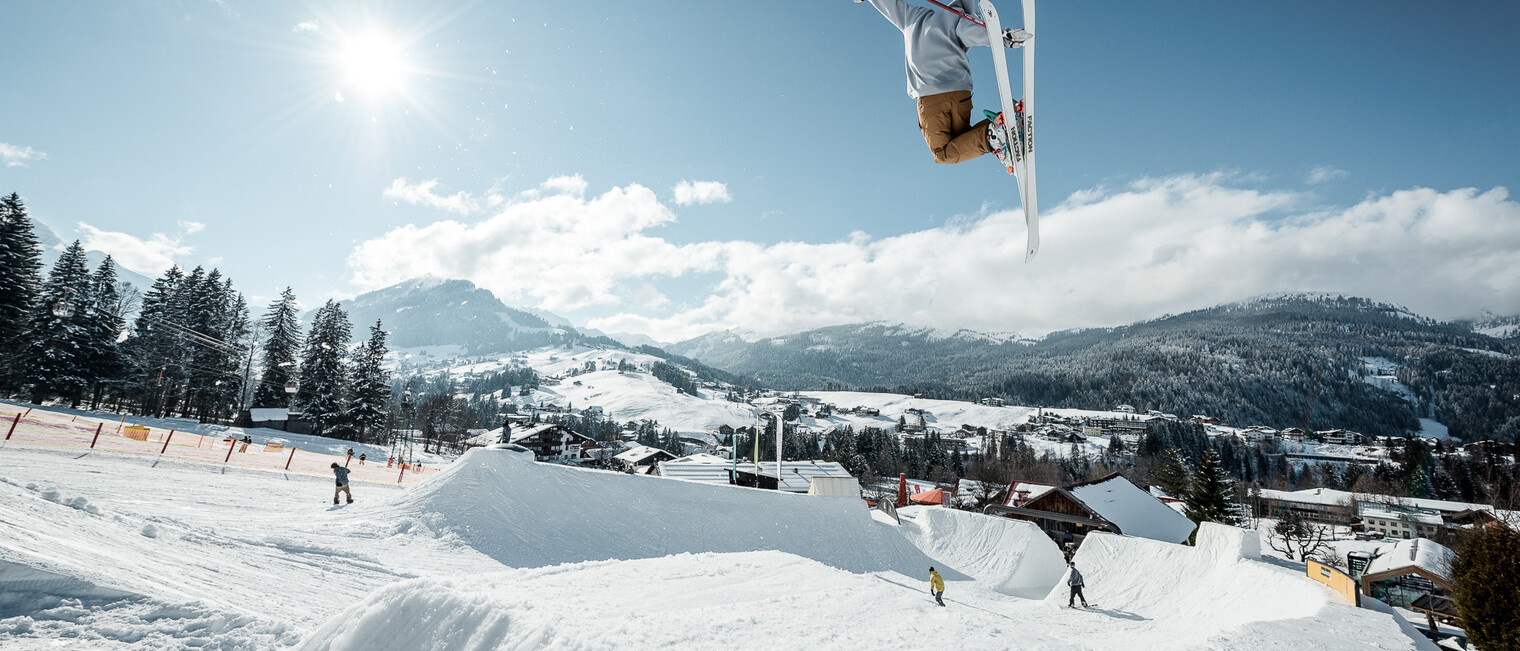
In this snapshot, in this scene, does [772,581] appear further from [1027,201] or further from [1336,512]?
[1336,512]

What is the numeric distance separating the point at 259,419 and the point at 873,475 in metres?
60.4

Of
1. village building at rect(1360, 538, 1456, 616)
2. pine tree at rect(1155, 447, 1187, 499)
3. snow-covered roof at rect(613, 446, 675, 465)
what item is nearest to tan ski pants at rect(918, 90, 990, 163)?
village building at rect(1360, 538, 1456, 616)

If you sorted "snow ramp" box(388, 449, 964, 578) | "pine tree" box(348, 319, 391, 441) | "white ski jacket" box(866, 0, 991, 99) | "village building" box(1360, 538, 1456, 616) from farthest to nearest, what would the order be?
"pine tree" box(348, 319, 391, 441) → "village building" box(1360, 538, 1456, 616) → "snow ramp" box(388, 449, 964, 578) → "white ski jacket" box(866, 0, 991, 99)

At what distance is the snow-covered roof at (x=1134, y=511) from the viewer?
98.9ft

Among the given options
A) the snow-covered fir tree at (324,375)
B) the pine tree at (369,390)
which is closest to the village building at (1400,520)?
the pine tree at (369,390)

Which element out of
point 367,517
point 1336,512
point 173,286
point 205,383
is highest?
point 173,286

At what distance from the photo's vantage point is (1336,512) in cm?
5666

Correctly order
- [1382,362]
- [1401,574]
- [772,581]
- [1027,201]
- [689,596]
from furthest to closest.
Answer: [1382,362] < [1401,574] < [772,581] < [689,596] < [1027,201]

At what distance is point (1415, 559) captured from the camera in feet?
81.3

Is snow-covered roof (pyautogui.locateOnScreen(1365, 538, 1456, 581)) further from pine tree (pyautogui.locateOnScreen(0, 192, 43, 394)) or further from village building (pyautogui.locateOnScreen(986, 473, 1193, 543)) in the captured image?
pine tree (pyautogui.locateOnScreen(0, 192, 43, 394))

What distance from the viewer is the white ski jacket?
12.6 ft

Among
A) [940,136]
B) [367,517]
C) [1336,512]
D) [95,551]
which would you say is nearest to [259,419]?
[367,517]

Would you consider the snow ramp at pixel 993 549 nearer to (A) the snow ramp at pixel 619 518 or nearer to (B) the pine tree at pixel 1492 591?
(A) the snow ramp at pixel 619 518

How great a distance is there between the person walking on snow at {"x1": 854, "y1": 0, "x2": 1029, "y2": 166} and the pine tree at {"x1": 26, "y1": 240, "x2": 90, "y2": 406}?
50532 mm
